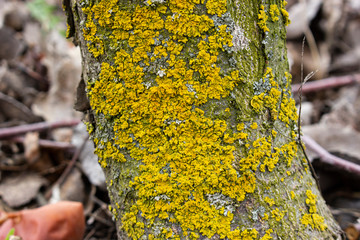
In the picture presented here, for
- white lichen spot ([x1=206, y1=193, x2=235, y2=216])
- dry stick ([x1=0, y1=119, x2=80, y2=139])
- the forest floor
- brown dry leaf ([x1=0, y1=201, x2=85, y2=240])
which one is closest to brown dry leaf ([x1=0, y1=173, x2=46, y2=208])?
the forest floor

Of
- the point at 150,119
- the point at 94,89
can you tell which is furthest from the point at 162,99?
the point at 94,89

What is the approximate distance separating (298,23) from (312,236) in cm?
245

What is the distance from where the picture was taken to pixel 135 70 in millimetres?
964

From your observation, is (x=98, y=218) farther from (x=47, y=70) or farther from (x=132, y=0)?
(x=47, y=70)

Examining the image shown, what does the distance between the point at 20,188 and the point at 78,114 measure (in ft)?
3.00

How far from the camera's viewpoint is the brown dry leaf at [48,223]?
4.16ft

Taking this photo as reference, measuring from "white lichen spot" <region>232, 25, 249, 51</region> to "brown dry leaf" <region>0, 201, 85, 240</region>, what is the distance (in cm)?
92

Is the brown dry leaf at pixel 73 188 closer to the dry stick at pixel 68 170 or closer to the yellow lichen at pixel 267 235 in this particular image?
the dry stick at pixel 68 170

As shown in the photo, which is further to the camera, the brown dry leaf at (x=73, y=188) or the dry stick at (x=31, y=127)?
the dry stick at (x=31, y=127)

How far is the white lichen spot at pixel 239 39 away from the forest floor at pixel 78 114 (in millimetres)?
248

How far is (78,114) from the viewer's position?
2678 millimetres

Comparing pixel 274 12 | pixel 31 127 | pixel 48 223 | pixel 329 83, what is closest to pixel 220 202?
pixel 274 12

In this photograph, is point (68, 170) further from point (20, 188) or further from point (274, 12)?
point (274, 12)

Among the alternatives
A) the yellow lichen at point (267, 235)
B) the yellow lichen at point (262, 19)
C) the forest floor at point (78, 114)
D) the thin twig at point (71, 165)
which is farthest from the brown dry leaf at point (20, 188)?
the yellow lichen at point (262, 19)
